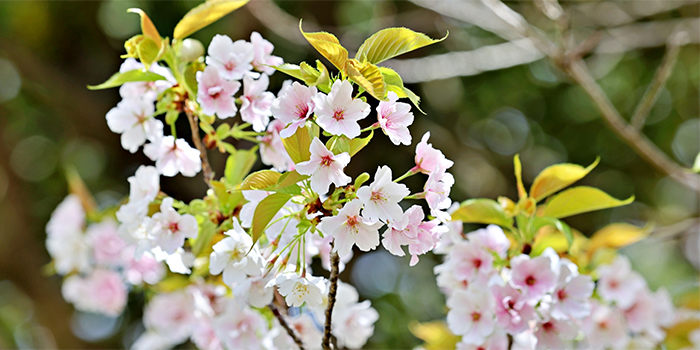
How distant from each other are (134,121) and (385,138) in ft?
5.54

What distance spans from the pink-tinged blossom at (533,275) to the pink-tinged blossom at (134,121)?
636 millimetres

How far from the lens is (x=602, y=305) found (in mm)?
1067

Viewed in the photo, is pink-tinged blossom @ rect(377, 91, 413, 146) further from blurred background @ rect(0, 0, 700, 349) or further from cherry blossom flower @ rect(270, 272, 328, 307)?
blurred background @ rect(0, 0, 700, 349)

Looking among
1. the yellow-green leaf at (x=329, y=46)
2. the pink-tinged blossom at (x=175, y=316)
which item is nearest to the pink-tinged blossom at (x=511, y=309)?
the yellow-green leaf at (x=329, y=46)

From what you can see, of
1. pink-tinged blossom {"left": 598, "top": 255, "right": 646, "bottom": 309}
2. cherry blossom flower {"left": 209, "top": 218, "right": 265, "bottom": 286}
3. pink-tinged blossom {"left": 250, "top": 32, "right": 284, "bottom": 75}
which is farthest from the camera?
pink-tinged blossom {"left": 598, "top": 255, "right": 646, "bottom": 309}

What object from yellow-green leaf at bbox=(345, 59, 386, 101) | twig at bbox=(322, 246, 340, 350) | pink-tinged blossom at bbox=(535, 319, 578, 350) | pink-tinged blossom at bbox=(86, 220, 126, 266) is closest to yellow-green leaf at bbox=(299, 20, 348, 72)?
yellow-green leaf at bbox=(345, 59, 386, 101)

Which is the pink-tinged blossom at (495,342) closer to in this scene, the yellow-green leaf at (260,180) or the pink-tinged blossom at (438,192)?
the pink-tinged blossom at (438,192)

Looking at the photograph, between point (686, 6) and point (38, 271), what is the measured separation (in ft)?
11.0

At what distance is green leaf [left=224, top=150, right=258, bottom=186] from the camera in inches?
33.0

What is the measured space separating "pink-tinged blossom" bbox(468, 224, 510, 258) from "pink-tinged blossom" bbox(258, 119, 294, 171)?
36 centimetres

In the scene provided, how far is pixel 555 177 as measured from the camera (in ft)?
2.92

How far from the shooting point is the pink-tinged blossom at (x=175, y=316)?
44.6 inches

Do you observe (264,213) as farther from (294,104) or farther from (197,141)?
(197,141)

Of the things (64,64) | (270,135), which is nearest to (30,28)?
(64,64)
